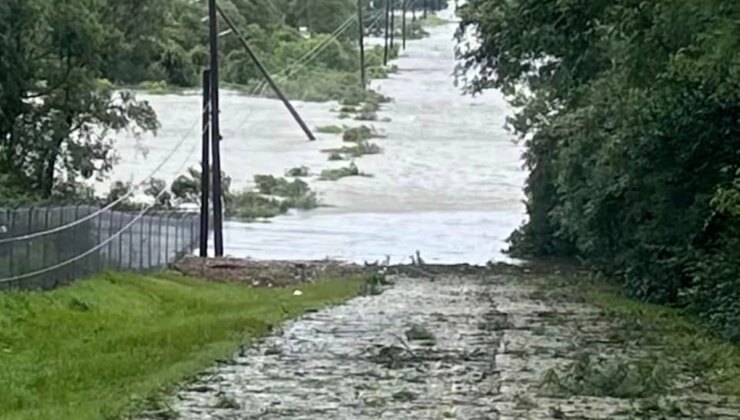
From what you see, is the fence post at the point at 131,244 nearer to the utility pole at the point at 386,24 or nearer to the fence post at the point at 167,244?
the fence post at the point at 167,244

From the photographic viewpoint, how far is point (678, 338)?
63.6 ft

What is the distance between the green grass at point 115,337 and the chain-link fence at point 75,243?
2.04ft

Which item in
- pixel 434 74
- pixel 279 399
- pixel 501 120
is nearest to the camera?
pixel 279 399

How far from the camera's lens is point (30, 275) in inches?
1041

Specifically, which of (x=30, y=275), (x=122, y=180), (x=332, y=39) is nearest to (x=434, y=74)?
(x=332, y=39)

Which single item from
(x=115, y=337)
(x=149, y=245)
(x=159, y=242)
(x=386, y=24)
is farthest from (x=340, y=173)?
(x=115, y=337)

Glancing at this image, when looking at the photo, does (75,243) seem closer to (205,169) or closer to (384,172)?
(205,169)

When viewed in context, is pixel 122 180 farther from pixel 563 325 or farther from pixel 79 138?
pixel 563 325

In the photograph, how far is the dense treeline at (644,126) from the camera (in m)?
19.1

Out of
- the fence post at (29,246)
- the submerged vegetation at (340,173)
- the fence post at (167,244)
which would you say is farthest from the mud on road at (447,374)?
the submerged vegetation at (340,173)

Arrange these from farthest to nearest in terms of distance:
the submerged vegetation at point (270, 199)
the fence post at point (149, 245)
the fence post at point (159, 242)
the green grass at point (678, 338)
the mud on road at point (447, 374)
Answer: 1. the submerged vegetation at point (270, 199)
2. the fence post at point (159, 242)
3. the fence post at point (149, 245)
4. the green grass at point (678, 338)
5. the mud on road at point (447, 374)

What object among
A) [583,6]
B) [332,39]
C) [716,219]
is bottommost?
[716,219]

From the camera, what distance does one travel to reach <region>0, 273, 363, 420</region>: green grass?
46.2 feet

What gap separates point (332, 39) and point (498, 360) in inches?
3157
